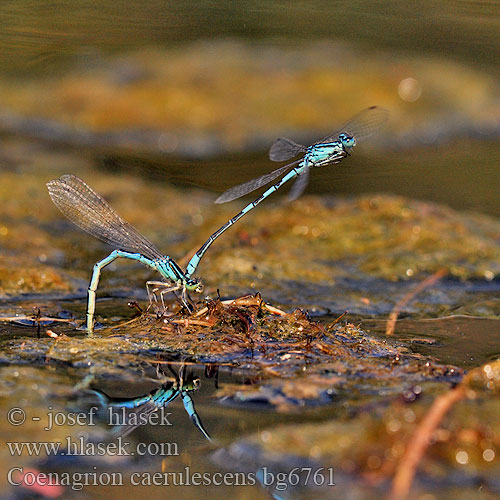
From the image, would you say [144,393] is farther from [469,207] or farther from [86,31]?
[86,31]

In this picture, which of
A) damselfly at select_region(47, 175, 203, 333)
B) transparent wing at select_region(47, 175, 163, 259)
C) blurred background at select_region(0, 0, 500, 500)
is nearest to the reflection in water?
blurred background at select_region(0, 0, 500, 500)

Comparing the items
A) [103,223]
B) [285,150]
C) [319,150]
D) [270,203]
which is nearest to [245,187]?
[285,150]

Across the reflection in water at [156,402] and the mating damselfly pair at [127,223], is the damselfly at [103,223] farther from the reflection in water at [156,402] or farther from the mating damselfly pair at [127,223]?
the reflection in water at [156,402]

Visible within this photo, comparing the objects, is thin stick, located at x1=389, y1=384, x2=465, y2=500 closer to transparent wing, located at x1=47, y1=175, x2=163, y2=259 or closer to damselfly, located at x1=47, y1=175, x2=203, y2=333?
damselfly, located at x1=47, y1=175, x2=203, y2=333

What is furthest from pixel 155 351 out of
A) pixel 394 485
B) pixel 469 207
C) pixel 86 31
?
pixel 86 31

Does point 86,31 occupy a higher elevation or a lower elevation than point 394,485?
higher

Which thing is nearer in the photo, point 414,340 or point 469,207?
point 414,340

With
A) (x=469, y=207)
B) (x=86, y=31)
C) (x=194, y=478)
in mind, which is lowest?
(x=194, y=478)

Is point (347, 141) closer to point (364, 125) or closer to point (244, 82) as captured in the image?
point (364, 125)
